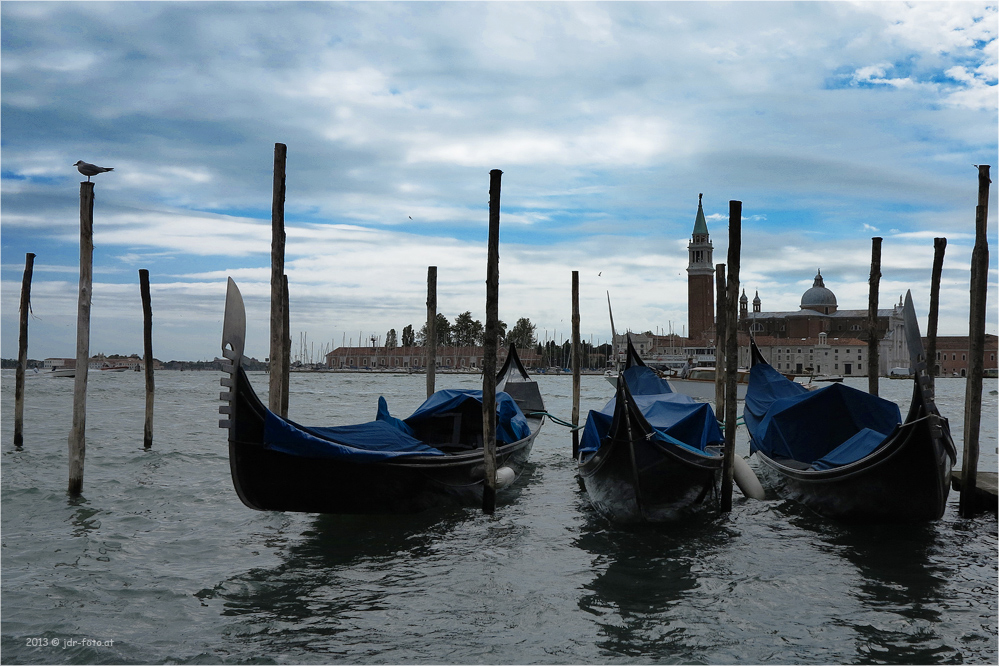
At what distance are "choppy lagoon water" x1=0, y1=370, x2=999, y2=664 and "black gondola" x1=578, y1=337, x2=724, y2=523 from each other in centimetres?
26

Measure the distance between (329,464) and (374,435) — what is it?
1.11m

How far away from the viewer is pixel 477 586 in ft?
17.1

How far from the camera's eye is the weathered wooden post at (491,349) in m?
7.09

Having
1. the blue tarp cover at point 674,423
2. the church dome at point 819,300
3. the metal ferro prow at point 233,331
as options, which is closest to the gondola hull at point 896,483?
the blue tarp cover at point 674,423

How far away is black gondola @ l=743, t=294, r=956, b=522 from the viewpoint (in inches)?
243

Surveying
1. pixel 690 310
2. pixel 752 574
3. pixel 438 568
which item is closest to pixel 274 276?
pixel 438 568

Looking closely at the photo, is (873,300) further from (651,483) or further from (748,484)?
(651,483)

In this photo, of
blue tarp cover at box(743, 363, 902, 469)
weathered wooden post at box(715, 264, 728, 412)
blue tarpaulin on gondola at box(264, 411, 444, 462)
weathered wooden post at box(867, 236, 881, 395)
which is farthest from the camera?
weathered wooden post at box(715, 264, 728, 412)

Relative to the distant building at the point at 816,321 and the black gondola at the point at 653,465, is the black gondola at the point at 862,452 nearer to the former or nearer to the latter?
the black gondola at the point at 653,465

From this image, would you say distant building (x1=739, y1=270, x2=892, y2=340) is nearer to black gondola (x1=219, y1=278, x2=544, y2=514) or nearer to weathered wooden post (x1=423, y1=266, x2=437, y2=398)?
weathered wooden post (x1=423, y1=266, x2=437, y2=398)

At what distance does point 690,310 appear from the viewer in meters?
71.7

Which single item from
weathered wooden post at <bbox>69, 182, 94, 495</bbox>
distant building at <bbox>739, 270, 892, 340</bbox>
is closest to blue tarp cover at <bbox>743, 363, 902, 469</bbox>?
weathered wooden post at <bbox>69, 182, 94, 495</bbox>

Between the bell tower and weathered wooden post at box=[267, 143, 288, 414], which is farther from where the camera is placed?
the bell tower

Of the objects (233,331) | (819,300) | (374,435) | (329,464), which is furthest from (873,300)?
(819,300)
